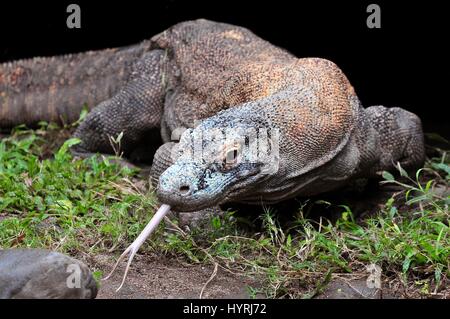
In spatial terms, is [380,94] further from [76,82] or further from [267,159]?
[267,159]

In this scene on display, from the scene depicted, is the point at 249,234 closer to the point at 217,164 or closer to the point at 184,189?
the point at 217,164

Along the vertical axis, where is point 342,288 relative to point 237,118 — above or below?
below

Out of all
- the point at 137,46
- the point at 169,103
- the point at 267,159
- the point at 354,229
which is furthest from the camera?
the point at 137,46

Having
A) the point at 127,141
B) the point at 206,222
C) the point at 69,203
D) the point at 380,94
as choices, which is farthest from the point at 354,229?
the point at 380,94

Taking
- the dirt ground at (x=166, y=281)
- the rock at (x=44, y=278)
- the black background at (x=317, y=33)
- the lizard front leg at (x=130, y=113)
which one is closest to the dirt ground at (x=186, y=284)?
the dirt ground at (x=166, y=281)

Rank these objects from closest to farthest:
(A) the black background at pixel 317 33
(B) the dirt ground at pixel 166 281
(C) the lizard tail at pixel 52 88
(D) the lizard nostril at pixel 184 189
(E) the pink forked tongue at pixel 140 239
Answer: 1. (E) the pink forked tongue at pixel 140 239
2. (B) the dirt ground at pixel 166 281
3. (D) the lizard nostril at pixel 184 189
4. (C) the lizard tail at pixel 52 88
5. (A) the black background at pixel 317 33

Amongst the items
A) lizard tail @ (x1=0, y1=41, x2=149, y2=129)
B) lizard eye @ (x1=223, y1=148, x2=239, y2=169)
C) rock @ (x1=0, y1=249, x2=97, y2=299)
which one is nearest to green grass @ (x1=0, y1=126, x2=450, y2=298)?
lizard eye @ (x1=223, y1=148, x2=239, y2=169)

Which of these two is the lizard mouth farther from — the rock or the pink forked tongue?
the rock

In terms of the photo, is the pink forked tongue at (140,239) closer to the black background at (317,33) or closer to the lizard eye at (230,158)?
the lizard eye at (230,158)
